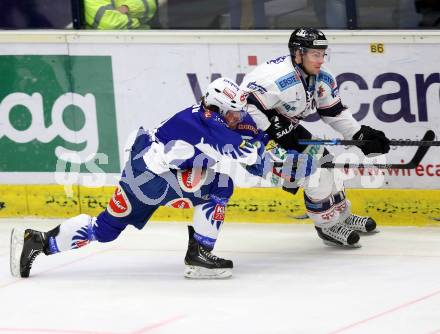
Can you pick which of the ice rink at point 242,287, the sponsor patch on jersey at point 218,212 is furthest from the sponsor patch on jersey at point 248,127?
the ice rink at point 242,287

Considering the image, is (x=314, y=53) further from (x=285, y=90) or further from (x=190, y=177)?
(x=190, y=177)

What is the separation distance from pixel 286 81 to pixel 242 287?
114 cm

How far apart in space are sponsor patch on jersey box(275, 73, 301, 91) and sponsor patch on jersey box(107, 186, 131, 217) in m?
1.00

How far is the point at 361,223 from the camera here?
6301 millimetres

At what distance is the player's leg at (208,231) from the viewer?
5.30m

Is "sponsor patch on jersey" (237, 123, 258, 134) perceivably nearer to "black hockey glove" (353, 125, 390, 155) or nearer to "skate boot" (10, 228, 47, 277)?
"black hockey glove" (353, 125, 390, 155)

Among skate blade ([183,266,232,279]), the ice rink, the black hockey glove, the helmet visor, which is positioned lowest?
the ice rink

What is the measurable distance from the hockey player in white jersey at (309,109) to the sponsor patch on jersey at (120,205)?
850 mm

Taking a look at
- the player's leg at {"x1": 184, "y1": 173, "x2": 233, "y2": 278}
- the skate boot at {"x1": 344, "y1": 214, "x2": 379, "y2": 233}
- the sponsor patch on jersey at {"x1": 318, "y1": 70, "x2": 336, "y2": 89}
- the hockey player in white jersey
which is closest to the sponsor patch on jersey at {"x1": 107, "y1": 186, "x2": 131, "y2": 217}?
the player's leg at {"x1": 184, "y1": 173, "x2": 233, "y2": 278}

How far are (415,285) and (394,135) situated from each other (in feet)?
5.14

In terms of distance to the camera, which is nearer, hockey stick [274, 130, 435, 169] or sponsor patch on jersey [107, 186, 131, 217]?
sponsor patch on jersey [107, 186, 131, 217]

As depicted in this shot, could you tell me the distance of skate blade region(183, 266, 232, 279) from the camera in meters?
5.35

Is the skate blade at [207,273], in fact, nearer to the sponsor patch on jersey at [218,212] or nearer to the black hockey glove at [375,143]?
the sponsor patch on jersey at [218,212]

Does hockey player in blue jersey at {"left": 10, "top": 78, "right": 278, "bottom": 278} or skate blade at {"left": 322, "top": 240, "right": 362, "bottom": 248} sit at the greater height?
hockey player in blue jersey at {"left": 10, "top": 78, "right": 278, "bottom": 278}
